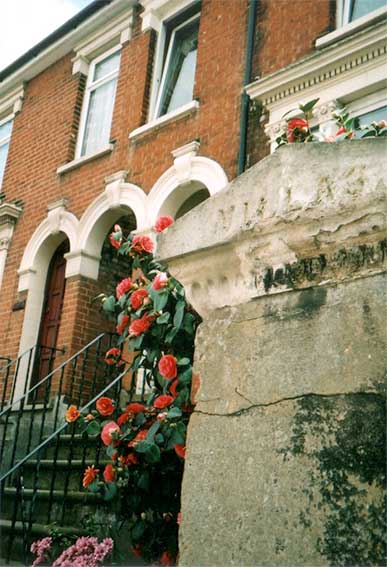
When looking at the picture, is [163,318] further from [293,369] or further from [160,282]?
[293,369]

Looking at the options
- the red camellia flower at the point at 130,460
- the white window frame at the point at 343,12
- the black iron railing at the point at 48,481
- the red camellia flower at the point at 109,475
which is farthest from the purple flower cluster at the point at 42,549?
the white window frame at the point at 343,12

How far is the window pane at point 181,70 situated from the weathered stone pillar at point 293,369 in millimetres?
7340

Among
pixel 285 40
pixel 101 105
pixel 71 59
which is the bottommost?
pixel 285 40

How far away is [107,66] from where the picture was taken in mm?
9828

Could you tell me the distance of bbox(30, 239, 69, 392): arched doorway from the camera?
901 centimetres

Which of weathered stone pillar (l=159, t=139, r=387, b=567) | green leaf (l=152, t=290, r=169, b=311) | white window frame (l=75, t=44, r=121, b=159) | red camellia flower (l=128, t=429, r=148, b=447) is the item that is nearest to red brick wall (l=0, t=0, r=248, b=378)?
white window frame (l=75, t=44, r=121, b=159)

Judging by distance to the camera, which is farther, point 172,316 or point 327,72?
point 327,72

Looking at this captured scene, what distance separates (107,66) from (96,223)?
315cm

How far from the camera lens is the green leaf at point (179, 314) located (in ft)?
9.50

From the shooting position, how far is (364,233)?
1377 mm

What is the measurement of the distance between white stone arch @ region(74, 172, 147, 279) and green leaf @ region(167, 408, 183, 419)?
5708mm

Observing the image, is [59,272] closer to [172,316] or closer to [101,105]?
[101,105]

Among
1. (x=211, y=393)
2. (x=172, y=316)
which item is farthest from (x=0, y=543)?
(x=211, y=393)

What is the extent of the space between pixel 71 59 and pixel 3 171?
259 cm
